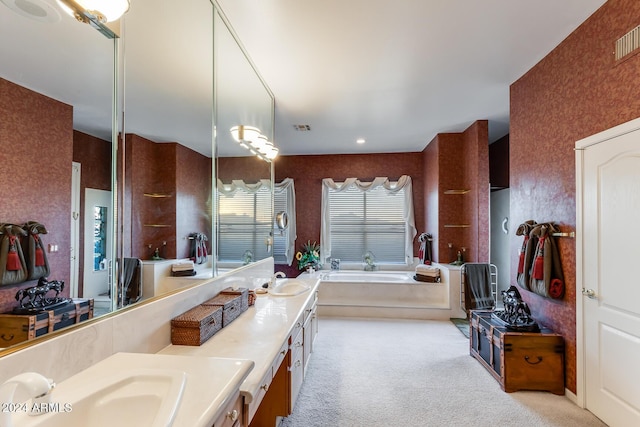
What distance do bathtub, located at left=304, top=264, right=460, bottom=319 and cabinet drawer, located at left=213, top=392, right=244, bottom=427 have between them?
144 inches

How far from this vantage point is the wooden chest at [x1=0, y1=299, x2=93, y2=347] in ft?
2.92

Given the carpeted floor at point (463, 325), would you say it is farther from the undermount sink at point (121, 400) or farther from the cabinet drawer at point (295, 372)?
the undermount sink at point (121, 400)

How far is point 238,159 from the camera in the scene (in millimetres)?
2859

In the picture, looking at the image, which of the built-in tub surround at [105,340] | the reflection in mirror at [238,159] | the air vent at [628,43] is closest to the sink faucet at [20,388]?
the built-in tub surround at [105,340]

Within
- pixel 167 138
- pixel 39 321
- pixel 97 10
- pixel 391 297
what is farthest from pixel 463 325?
pixel 97 10

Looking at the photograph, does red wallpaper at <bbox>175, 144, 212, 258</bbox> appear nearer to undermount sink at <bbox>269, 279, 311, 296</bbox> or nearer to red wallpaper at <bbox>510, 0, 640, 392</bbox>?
undermount sink at <bbox>269, 279, 311, 296</bbox>

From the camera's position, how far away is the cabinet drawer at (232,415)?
37.1 inches

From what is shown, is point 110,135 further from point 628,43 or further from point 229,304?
point 628,43

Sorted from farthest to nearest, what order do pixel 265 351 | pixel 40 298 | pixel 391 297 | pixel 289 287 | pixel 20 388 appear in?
pixel 391 297 < pixel 289 287 < pixel 265 351 < pixel 40 298 < pixel 20 388

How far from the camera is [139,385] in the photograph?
3.08ft

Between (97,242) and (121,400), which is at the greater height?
(97,242)

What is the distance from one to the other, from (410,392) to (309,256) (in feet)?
11.4

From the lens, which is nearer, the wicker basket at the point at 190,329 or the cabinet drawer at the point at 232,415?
the cabinet drawer at the point at 232,415

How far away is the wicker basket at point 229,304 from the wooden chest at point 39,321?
2.38 feet
